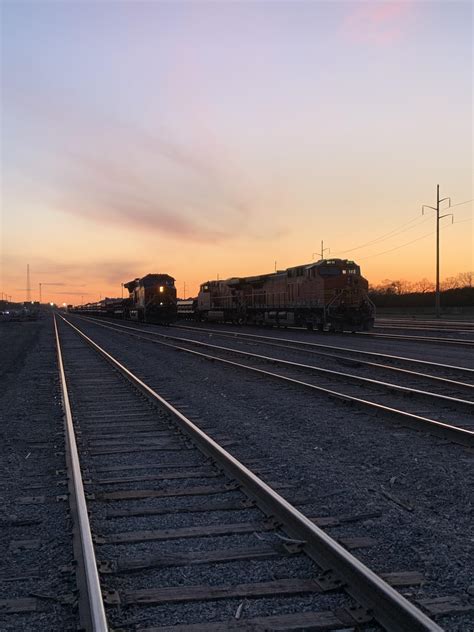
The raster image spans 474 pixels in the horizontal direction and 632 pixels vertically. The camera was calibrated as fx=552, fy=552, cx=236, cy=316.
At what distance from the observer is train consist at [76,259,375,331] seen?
2931cm

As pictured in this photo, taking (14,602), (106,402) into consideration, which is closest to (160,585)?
(14,602)

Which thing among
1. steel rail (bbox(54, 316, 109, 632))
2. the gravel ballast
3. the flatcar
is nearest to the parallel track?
the gravel ballast

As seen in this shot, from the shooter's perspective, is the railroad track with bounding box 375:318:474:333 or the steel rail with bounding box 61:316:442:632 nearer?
the steel rail with bounding box 61:316:442:632

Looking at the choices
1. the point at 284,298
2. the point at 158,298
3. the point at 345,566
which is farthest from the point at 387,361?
the point at 158,298

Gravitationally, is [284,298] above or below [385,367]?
above

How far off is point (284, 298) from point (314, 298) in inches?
172

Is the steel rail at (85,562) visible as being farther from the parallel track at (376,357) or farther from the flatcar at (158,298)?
the flatcar at (158,298)

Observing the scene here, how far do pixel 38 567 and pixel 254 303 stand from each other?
120ft

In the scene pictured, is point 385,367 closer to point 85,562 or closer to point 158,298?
point 85,562

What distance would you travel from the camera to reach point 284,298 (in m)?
34.3

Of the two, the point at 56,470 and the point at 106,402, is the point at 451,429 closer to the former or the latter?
the point at 56,470

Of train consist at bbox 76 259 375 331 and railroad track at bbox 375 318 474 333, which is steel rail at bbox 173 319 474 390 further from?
railroad track at bbox 375 318 474 333

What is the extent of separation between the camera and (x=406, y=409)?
30.5ft

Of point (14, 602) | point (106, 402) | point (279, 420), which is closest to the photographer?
point (14, 602)
